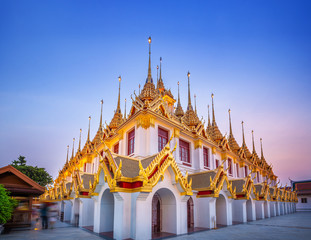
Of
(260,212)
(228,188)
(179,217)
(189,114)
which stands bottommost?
(260,212)

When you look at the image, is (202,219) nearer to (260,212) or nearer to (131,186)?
(131,186)

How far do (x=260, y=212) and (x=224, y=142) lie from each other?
867 cm

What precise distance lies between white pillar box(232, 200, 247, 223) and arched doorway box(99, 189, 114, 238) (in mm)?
11843

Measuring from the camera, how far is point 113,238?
11312 millimetres

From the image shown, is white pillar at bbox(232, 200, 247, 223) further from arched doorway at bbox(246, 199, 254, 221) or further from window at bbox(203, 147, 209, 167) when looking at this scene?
window at bbox(203, 147, 209, 167)

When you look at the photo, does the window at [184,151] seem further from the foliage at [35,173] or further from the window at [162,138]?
the foliage at [35,173]

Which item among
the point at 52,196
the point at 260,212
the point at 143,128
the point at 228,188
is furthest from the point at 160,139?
the point at 52,196

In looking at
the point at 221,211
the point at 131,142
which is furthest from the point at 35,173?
the point at 221,211

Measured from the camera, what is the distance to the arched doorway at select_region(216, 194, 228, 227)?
17.5 metres

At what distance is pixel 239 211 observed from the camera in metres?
19.8

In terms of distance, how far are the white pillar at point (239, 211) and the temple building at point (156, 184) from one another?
0.27ft

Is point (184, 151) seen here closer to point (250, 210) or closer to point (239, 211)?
point (239, 211)

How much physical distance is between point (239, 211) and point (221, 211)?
9.69ft

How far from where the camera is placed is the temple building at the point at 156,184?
441 inches
